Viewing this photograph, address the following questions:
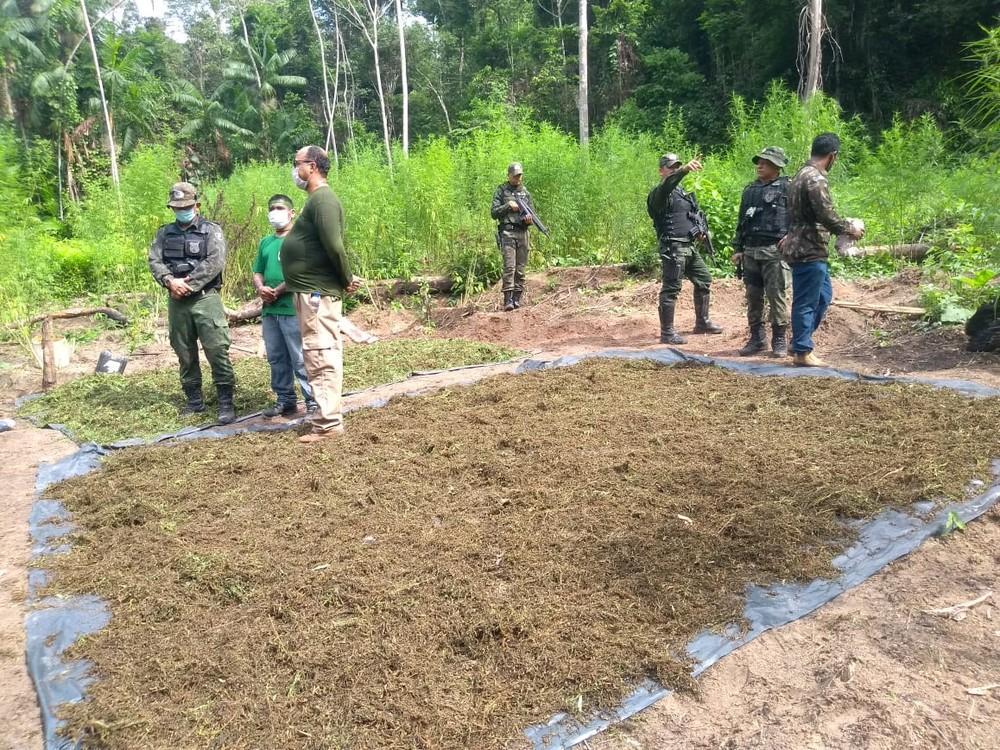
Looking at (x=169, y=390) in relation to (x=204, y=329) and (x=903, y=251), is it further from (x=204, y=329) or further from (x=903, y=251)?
(x=903, y=251)

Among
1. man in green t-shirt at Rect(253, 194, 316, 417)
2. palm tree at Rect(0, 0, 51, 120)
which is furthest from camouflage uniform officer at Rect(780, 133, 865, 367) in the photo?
palm tree at Rect(0, 0, 51, 120)

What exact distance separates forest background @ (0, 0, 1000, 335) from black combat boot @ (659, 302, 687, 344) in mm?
2086

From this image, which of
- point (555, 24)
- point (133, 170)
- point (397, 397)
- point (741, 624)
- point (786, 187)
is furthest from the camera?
point (555, 24)

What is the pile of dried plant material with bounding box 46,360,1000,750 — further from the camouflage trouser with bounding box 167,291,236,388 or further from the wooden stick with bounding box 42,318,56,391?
the wooden stick with bounding box 42,318,56,391

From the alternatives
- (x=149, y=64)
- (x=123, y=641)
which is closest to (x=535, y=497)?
(x=123, y=641)

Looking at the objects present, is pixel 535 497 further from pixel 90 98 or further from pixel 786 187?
pixel 90 98

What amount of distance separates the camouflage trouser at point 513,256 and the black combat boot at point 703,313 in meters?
2.68

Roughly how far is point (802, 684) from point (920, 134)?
9714 mm

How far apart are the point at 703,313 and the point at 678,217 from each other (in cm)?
101

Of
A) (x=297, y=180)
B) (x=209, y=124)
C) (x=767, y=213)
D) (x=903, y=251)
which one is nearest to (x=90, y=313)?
(x=297, y=180)

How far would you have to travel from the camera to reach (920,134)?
9445mm

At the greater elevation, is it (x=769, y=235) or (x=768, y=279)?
(x=769, y=235)

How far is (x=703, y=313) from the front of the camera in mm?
6848

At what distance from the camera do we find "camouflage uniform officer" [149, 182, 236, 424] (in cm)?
501
